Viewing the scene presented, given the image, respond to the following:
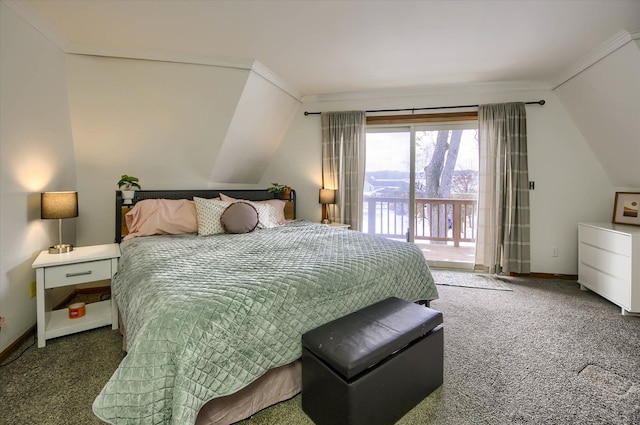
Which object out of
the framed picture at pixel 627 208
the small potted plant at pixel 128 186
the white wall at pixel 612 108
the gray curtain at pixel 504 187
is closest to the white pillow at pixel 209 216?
the small potted plant at pixel 128 186

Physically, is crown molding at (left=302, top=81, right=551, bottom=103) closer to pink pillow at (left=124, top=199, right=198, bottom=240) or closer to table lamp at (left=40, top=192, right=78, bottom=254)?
pink pillow at (left=124, top=199, right=198, bottom=240)

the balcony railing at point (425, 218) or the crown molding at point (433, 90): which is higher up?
the crown molding at point (433, 90)

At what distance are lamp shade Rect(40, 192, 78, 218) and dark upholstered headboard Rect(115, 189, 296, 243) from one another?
641mm

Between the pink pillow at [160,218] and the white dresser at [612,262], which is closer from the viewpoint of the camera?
the white dresser at [612,262]

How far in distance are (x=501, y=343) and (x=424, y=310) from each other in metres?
0.93

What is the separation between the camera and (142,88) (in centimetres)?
283

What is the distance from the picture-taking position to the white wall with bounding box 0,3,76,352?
6.39 feet

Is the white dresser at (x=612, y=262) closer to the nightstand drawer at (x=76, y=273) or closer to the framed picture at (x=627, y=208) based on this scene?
the framed picture at (x=627, y=208)

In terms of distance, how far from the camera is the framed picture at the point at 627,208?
9.85 ft

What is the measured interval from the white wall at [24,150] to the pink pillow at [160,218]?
627mm

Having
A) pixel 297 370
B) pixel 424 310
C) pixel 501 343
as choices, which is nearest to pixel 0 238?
pixel 297 370

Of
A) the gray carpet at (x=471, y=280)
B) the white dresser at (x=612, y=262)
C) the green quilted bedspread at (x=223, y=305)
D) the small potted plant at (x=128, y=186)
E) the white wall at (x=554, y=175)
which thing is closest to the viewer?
the green quilted bedspread at (x=223, y=305)

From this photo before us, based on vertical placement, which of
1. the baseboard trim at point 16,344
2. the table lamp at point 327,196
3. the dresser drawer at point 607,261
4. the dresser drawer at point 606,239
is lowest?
the baseboard trim at point 16,344

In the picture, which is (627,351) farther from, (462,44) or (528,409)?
(462,44)
